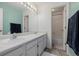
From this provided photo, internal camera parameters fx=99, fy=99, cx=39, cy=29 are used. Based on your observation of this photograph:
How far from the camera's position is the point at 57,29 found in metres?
3.10

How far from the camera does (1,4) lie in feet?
5.22

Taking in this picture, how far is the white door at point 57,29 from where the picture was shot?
9.84ft

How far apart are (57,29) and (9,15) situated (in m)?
1.77

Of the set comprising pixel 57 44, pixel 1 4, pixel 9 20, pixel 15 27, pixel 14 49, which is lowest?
pixel 57 44

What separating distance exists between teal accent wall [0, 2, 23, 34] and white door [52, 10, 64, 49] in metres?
1.47

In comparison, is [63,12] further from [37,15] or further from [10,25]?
[10,25]

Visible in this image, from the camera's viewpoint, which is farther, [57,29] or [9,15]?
[57,29]

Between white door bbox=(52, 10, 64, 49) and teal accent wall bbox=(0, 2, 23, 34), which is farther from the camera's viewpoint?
white door bbox=(52, 10, 64, 49)

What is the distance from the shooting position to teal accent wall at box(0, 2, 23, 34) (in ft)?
5.33

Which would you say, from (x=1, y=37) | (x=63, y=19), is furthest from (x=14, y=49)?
(x=63, y=19)

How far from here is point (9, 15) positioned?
172cm

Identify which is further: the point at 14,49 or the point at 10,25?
the point at 10,25

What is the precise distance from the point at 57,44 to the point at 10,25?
1.79m

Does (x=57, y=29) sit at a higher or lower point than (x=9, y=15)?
lower
